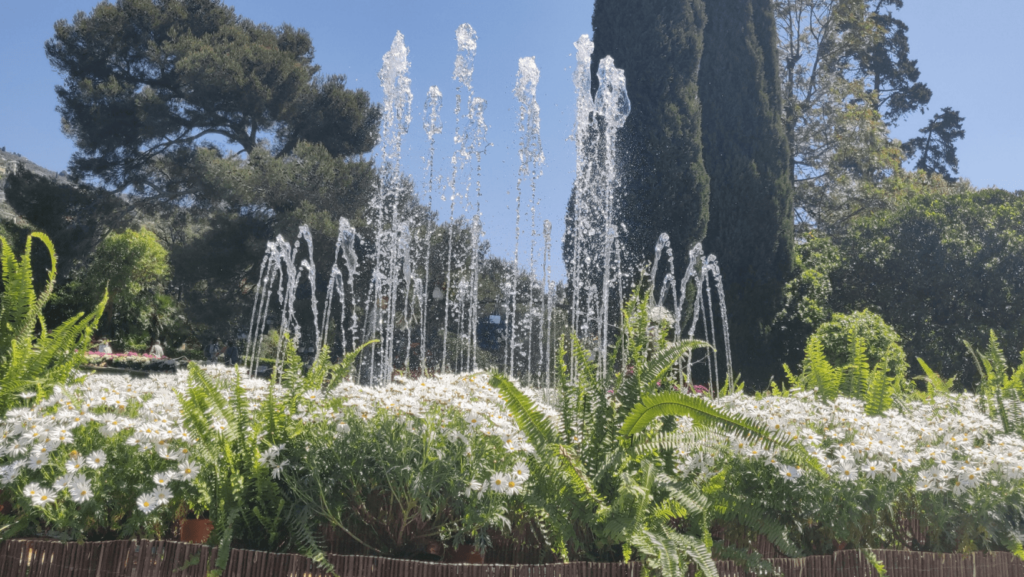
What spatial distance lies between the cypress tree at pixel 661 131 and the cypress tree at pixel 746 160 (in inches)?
53.1

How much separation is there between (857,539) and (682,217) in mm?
8888

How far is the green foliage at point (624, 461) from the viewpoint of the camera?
1.71 metres

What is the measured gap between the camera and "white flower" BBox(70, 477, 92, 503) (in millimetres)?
1737

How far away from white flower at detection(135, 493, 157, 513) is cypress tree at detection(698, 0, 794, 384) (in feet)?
35.5

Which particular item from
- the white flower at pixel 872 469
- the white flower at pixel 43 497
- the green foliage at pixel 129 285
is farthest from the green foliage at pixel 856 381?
the green foliage at pixel 129 285

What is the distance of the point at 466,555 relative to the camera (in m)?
1.90

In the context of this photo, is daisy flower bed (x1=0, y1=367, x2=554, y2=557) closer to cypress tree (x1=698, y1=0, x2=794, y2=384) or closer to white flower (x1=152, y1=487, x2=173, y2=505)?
white flower (x1=152, y1=487, x2=173, y2=505)

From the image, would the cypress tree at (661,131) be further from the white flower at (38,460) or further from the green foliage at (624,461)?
the white flower at (38,460)

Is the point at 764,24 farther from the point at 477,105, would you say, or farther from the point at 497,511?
the point at 497,511

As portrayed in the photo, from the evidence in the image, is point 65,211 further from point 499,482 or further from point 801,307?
point 499,482

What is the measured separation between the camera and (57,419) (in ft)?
6.25

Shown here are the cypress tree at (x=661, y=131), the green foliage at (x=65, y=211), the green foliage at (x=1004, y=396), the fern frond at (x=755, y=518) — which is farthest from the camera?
the green foliage at (x=65, y=211)

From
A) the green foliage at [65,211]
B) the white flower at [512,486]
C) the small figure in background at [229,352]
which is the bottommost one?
the white flower at [512,486]

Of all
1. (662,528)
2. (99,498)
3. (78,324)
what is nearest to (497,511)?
(662,528)
